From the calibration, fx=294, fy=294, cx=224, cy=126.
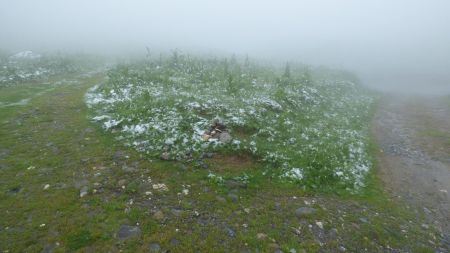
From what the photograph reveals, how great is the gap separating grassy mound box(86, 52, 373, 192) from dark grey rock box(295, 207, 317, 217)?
5.24 ft

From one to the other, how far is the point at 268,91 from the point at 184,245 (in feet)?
54.7

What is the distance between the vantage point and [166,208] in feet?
31.7

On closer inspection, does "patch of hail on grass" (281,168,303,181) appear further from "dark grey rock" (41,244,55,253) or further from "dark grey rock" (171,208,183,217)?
"dark grey rock" (41,244,55,253)

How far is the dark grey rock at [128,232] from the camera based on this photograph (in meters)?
8.24

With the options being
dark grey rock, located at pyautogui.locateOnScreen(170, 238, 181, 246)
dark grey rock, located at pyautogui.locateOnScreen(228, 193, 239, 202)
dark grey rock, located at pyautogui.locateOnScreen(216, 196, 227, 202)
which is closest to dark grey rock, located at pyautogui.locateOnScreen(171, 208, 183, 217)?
dark grey rock, located at pyautogui.locateOnScreen(170, 238, 181, 246)

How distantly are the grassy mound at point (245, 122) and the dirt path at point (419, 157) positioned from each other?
4.69ft

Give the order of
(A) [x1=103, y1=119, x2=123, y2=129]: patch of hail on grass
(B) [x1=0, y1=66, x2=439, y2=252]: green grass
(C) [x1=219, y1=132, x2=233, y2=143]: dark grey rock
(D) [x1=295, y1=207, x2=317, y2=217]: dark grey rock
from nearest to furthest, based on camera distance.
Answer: (B) [x1=0, y1=66, x2=439, y2=252]: green grass
(D) [x1=295, y1=207, x2=317, y2=217]: dark grey rock
(C) [x1=219, y1=132, x2=233, y2=143]: dark grey rock
(A) [x1=103, y1=119, x2=123, y2=129]: patch of hail on grass

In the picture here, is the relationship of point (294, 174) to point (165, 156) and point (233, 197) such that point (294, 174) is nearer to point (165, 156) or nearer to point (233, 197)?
point (233, 197)

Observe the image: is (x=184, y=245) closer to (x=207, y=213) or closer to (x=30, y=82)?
(x=207, y=213)

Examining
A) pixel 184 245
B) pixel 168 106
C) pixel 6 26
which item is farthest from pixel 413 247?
pixel 6 26

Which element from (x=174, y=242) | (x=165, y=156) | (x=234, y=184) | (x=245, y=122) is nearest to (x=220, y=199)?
(x=234, y=184)

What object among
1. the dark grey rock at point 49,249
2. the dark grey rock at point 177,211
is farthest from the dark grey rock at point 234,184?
the dark grey rock at point 49,249

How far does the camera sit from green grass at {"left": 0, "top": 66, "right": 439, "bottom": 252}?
8281 mm

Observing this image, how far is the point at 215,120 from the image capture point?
15.1 m
